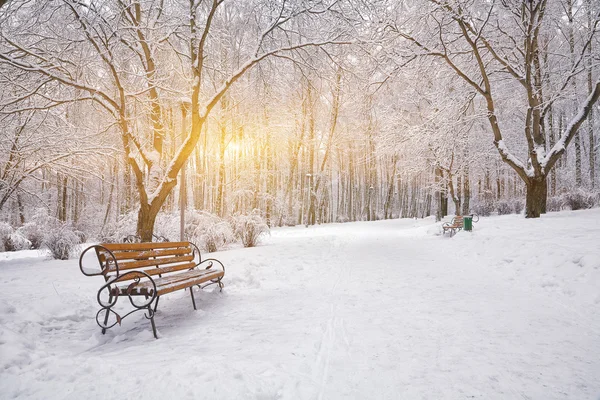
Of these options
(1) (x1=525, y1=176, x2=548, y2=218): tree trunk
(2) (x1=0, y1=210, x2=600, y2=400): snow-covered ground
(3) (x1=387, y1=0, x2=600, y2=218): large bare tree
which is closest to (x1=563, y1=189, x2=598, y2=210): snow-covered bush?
(3) (x1=387, y1=0, x2=600, y2=218): large bare tree

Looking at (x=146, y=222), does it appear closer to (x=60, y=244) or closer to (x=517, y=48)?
(x=60, y=244)

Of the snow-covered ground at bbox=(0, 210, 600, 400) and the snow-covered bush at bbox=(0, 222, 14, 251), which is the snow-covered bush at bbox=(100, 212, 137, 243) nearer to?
the snow-covered ground at bbox=(0, 210, 600, 400)

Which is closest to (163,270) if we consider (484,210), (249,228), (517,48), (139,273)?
(139,273)

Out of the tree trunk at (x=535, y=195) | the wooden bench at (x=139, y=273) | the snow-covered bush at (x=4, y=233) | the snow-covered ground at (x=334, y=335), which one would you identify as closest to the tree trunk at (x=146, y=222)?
the snow-covered ground at (x=334, y=335)

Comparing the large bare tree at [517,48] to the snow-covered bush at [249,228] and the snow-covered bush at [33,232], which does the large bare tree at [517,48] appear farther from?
the snow-covered bush at [33,232]

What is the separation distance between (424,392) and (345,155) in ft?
103

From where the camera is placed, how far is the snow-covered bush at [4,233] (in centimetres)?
1116

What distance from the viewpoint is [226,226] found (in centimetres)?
1032

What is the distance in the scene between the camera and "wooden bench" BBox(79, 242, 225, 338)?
345cm

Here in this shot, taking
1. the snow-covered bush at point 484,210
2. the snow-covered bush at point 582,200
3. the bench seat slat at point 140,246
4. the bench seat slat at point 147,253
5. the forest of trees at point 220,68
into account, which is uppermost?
the forest of trees at point 220,68

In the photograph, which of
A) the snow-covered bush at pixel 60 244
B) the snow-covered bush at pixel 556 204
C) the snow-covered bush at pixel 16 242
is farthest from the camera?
the snow-covered bush at pixel 556 204

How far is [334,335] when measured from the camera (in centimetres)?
326

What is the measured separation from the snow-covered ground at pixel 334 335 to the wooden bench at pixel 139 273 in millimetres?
281

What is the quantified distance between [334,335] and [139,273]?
2.45 metres
